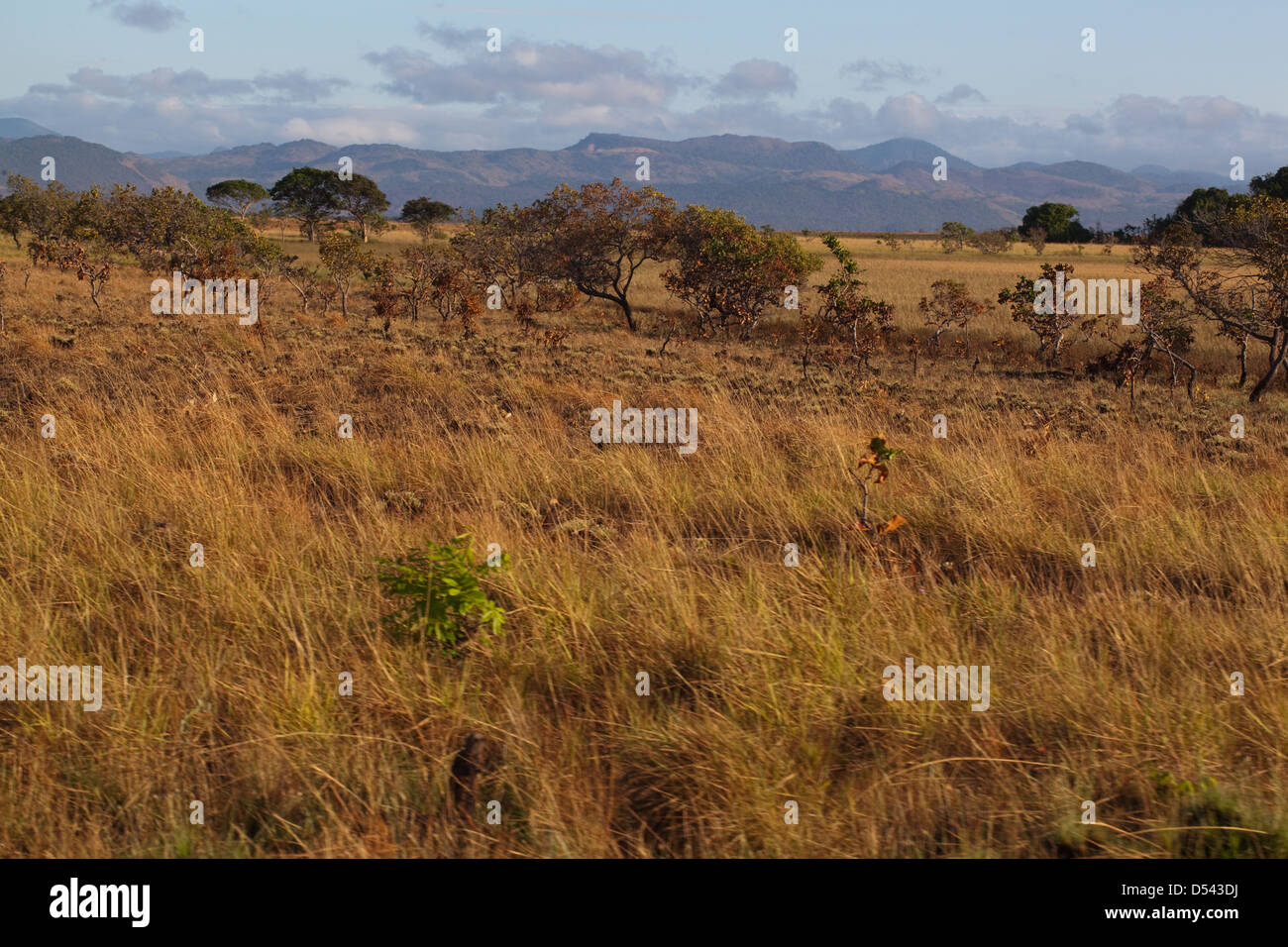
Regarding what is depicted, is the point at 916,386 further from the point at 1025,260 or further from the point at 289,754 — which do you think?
the point at 1025,260

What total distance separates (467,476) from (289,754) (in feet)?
10.8

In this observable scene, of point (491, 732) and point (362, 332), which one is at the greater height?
point (362, 332)

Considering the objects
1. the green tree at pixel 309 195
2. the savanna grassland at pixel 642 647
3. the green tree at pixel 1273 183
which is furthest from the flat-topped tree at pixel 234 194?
the green tree at pixel 1273 183

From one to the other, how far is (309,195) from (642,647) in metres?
82.0

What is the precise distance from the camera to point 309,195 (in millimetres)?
75562

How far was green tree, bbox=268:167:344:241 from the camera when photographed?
7400 cm

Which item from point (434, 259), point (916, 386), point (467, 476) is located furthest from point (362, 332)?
point (467, 476)

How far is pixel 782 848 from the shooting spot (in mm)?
2254

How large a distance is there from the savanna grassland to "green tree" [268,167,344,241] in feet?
243

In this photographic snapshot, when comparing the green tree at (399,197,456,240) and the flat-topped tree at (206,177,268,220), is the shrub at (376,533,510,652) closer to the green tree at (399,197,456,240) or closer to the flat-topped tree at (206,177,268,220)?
the green tree at (399,197,456,240)

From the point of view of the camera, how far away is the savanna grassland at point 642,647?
238 cm

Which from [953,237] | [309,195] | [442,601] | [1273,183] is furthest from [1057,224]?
[442,601]

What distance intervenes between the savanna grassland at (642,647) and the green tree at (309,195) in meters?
74.1

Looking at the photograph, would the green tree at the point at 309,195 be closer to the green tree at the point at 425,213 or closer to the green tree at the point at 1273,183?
the green tree at the point at 425,213
